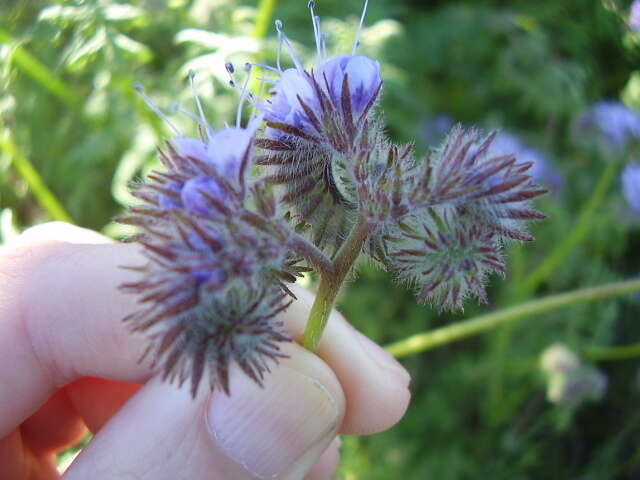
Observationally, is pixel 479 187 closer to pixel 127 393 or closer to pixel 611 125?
pixel 127 393

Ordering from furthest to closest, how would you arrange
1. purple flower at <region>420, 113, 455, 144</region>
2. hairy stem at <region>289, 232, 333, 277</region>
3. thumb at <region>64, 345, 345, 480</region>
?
purple flower at <region>420, 113, 455, 144</region> → thumb at <region>64, 345, 345, 480</region> → hairy stem at <region>289, 232, 333, 277</region>

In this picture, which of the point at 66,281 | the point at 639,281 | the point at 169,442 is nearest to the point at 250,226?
the point at 169,442

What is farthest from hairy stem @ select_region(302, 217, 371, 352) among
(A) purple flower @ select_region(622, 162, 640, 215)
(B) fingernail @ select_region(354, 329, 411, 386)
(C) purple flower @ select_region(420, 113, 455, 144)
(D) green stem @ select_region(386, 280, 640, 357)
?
(C) purple flower @ select_region(420, 113, 455, 144)

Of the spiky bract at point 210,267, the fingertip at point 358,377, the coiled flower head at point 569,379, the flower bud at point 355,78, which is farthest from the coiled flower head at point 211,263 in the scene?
the coiled flower head at point 569,379

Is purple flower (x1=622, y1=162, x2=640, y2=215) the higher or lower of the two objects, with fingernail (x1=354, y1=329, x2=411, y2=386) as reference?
lower

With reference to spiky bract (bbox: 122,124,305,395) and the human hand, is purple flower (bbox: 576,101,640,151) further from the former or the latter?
spiky bract (bbox: 122,124,305,395)

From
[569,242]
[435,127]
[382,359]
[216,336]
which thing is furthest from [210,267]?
[435,127]

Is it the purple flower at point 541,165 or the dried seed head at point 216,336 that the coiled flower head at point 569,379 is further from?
the dried seed head at point 216,336
